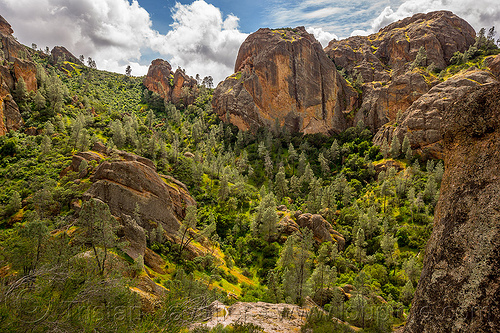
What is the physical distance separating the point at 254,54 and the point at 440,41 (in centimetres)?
10434

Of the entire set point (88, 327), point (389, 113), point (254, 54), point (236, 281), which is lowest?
point (236, 281)

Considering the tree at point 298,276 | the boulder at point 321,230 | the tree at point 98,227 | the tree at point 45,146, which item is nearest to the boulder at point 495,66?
the boulder at point 321,230

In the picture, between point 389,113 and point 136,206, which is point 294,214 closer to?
point 136,206

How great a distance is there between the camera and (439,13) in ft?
466

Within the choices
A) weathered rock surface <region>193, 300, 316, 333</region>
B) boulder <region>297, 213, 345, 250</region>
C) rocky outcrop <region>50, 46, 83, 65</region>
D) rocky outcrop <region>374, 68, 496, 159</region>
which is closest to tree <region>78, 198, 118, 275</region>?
weathered rock surface <region>193, 300, 316, 333</region>

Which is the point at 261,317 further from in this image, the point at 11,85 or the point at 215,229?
the point at 11,85

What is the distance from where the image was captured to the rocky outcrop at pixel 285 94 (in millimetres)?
133875

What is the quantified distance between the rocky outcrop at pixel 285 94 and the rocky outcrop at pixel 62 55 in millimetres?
137817

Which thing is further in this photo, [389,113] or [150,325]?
[389,113]

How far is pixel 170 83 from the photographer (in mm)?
168375

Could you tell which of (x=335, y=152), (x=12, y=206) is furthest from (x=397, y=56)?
(x=12, y=206)

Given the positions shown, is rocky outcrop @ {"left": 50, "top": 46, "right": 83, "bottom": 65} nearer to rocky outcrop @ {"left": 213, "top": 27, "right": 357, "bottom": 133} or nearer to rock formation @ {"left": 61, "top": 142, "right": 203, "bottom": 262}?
rocky outcrop @ {"left": 213, "top": 27, "right": 357, "bottom": 133}

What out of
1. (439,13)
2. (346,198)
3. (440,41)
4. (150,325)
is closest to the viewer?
(150,325)

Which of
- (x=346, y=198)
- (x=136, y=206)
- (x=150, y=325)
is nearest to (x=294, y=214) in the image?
(x=346, y=198)
